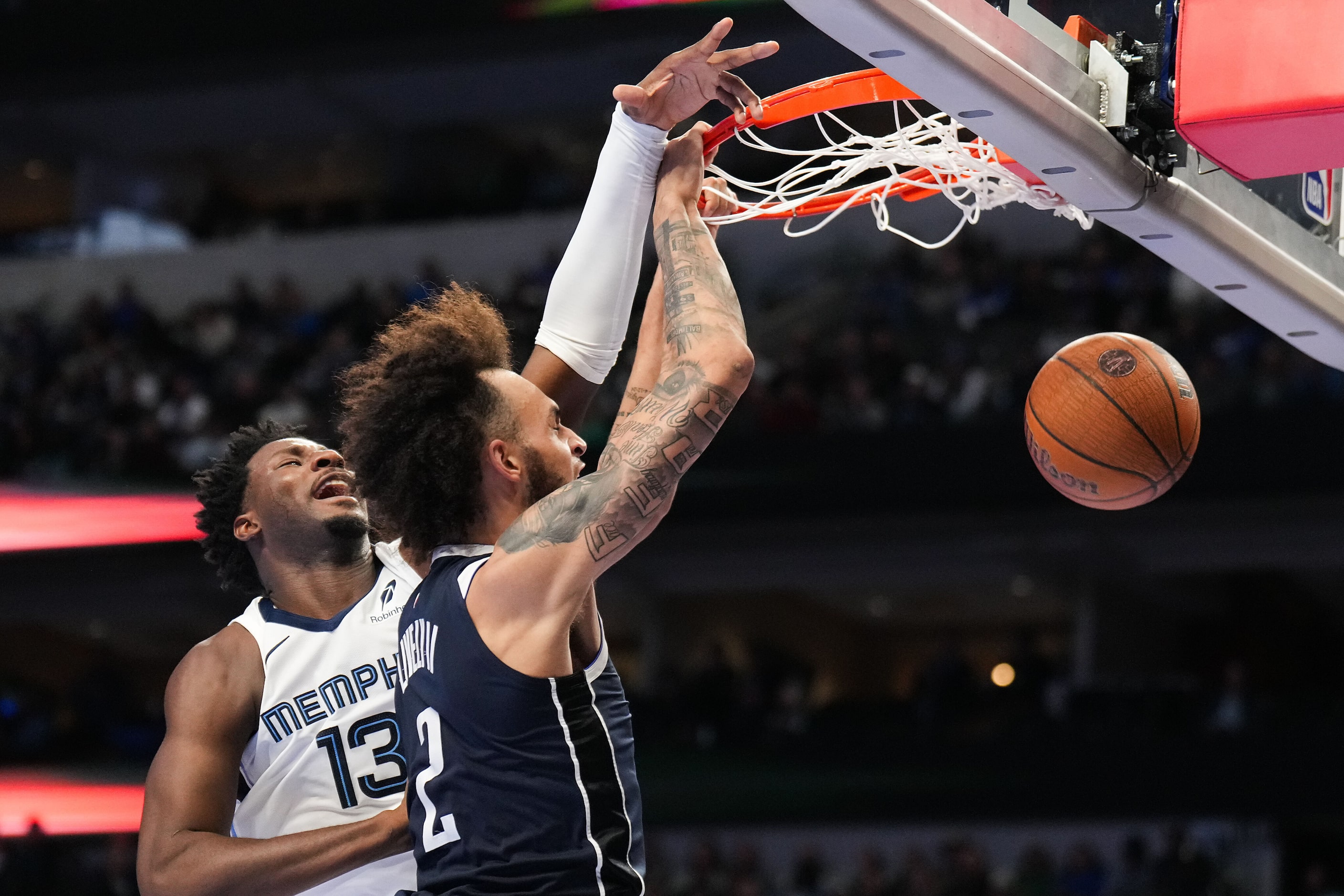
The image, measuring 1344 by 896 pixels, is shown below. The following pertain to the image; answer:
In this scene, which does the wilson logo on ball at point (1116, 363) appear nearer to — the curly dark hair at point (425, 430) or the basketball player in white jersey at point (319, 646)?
the basketball player in white jersey at point (319, 646)

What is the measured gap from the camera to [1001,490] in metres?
12.7

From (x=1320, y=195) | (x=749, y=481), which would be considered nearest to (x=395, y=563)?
(x=1320, y=195)

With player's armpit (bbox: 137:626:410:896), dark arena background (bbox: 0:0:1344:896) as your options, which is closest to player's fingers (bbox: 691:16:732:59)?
player's armpit (bbox: 137:626:410:896)

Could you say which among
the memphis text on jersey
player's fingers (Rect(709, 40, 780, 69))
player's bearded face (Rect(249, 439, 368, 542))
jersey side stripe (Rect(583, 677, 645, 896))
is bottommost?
the memphis text on jersey

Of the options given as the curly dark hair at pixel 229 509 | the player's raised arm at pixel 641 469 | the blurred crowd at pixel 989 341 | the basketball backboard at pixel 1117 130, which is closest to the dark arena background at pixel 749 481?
the blurred crowd at pixel 989 341

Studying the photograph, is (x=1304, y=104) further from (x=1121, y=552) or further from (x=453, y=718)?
(x=1121, y=552)

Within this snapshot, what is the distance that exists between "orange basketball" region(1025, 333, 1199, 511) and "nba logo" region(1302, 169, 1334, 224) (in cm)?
49

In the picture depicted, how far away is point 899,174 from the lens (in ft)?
12.3

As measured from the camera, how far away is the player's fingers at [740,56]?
300cm

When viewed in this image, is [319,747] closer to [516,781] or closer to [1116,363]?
[516,781]

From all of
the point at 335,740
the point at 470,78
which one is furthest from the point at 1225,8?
the point at 470,78

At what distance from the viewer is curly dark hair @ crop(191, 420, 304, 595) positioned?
4035mm

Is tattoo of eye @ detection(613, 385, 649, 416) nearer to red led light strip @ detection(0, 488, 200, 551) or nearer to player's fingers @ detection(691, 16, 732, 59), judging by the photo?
player's fingers @ detection(691, 16, 732, 59)

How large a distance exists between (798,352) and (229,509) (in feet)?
33.4
